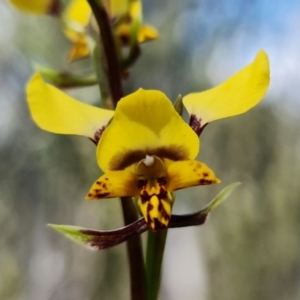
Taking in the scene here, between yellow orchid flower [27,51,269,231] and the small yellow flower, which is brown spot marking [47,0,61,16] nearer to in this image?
the small yellow flower

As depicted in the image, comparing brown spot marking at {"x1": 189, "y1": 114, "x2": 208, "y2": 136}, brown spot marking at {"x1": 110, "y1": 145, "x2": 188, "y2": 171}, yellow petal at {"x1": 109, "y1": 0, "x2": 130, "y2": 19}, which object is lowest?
brown spot marking at {"x1": 110, "y1": 145, "x2": 188, "y2": 171}

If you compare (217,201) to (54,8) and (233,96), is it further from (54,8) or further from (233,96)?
(54,8)

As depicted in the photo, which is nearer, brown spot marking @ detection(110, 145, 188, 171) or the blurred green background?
brown spot marking @ detection(110, 145, 188, 171)

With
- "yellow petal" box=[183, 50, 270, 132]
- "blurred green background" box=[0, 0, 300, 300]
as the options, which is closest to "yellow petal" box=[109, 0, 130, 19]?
"yellow petal" box=[183, 50, 270, 132]

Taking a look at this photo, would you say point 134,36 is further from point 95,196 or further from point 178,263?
point 178,263

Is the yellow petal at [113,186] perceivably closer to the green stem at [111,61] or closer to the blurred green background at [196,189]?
the green stem at [111,61]

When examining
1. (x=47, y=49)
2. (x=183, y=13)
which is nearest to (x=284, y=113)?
(x=183, y=13)

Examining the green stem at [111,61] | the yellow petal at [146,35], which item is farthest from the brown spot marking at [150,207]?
the yellow petal at [146,35]

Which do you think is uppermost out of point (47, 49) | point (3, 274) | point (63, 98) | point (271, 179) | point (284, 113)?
point (47, 49)
